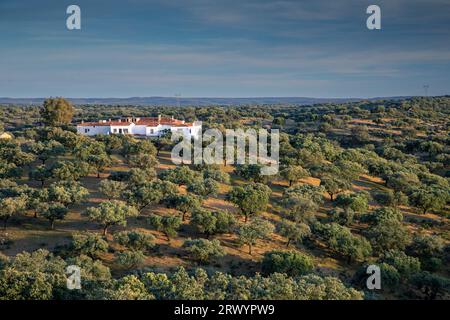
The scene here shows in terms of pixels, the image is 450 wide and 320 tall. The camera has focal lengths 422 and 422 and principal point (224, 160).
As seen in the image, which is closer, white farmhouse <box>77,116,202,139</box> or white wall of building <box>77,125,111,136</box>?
white wall of building <box>77,125,111,136</box>

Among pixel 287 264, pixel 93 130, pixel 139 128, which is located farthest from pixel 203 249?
pixel 93 130

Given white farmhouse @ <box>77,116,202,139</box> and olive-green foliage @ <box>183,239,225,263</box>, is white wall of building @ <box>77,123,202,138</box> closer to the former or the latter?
white farmhouse @ <box>77,116,202,139</box>

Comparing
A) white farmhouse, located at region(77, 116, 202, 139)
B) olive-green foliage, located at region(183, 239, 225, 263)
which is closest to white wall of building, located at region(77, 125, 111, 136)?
white farmhouse, located at region(77, 116, 202, 139)

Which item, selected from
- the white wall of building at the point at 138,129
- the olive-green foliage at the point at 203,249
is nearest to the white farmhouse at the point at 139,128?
the white wall of building at the point at 138,129

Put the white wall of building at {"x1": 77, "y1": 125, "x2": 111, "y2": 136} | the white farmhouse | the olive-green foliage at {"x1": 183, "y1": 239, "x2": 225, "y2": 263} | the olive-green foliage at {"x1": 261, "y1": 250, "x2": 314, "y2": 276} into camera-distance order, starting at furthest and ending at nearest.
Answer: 1. the white farmhouse
2. the white wall of building at {"x1": 77, "y1": 125, "x2": 111, "y2": 136}
3. the olive-green foliage at {"x1": 183, "y1": 239, "x2": 225, "y2": 263}
4. the olive-green foliage at {"x1": 261, "y1": 250, "x2": 314, "y2": 276}

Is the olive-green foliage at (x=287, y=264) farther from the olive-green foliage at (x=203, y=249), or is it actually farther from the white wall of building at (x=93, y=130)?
the white wall of building at (x=93, y=130)

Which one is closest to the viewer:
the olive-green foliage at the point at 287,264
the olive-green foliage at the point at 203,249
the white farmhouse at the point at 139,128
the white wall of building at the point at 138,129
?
the olive-green foliage at the point at 287,264

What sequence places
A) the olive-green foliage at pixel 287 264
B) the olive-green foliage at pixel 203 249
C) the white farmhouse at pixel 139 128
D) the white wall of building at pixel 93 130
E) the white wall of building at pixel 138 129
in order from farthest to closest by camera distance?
the white farmhouse at pixel 139 128 → the white wall of building at pixel 138 129 → the white wall of building at pixel 93 130 → the olive-green foliage at pixel 203 249 → the olive-green foliage at pixel 287 264

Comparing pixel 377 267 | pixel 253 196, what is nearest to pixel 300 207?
pixel 253 196

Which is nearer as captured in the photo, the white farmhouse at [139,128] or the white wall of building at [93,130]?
the white wall of building at [93,130]

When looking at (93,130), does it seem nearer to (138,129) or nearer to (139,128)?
(138,129)

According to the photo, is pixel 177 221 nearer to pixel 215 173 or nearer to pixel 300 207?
pixel 300 207
